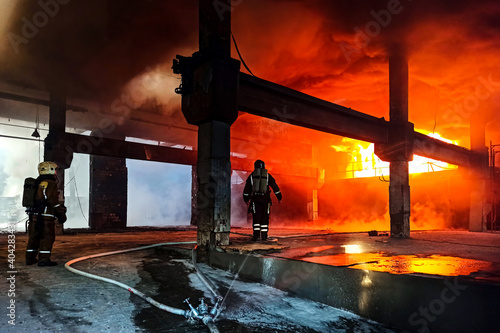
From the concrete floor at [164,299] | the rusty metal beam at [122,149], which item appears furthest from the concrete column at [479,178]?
the rusty metal beam at [122,149]

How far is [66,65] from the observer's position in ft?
34.6

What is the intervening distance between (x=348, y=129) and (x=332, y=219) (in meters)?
13.3

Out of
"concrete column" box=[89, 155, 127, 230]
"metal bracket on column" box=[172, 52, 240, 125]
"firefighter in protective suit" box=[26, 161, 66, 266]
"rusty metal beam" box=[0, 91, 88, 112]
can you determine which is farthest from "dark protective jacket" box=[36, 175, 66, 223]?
"concrete column" box=[89, 155, 127, 230]

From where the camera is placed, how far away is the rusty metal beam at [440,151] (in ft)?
36.3

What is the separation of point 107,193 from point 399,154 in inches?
554

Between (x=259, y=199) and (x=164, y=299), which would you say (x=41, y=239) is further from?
(x=259, y=199)

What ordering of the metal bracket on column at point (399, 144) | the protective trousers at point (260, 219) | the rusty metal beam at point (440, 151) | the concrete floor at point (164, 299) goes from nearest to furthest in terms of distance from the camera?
the concrete floor at point (164, 299), the protective trousers at point (260, 219), the metal bracket on column at point (399, 144), the rusty metal beam at point (440, 151)

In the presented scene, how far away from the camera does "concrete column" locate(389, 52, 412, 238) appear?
34.0 feet

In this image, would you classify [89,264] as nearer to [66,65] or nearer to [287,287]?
[287,287]

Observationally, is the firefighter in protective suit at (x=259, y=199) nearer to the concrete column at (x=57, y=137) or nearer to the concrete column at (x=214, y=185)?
the concrete column at (x=214, y=185)

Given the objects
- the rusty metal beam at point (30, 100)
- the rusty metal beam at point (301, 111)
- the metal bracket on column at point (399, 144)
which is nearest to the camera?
the rusty metal beam at point (301, 111)

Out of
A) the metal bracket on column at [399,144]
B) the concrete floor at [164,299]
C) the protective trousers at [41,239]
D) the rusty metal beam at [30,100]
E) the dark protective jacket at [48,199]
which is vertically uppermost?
the rusty metal beam at [30,100]

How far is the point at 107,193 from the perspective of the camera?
17.7m

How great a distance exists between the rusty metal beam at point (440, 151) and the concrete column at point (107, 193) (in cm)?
1426
